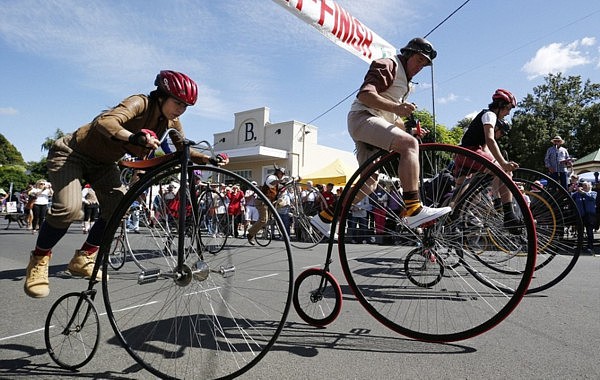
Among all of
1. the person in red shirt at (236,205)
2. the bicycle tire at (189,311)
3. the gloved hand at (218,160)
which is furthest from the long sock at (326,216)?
the person in red shirt at (236,205)

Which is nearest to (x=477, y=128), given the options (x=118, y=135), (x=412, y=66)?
(x=412, y=66)

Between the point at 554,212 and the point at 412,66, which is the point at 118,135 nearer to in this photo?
the point at 412,66

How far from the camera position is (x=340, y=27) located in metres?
7.71

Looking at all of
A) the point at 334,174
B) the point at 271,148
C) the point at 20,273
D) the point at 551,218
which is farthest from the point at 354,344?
the point at 271,148

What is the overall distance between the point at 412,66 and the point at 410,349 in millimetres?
2043

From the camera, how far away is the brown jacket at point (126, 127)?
260 cm

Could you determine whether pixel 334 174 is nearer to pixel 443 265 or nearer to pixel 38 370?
pixel 443 265

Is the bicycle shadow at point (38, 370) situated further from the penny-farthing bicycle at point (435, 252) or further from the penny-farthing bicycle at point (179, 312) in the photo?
the penny-farthing bicycle at point (435, 252)

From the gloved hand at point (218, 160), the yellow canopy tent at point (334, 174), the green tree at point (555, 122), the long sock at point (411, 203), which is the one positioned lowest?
the long sock at point (411, 203)

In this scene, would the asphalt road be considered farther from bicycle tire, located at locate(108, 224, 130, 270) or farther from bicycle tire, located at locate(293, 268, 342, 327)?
bicycle tire, located at locate(108, 224, 130, 270)

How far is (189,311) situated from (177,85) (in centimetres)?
152

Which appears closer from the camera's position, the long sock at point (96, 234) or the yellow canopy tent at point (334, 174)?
the long sock at point (96, 234)

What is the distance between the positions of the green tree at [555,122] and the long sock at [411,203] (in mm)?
34633

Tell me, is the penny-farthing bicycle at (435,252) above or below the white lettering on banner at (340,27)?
below
